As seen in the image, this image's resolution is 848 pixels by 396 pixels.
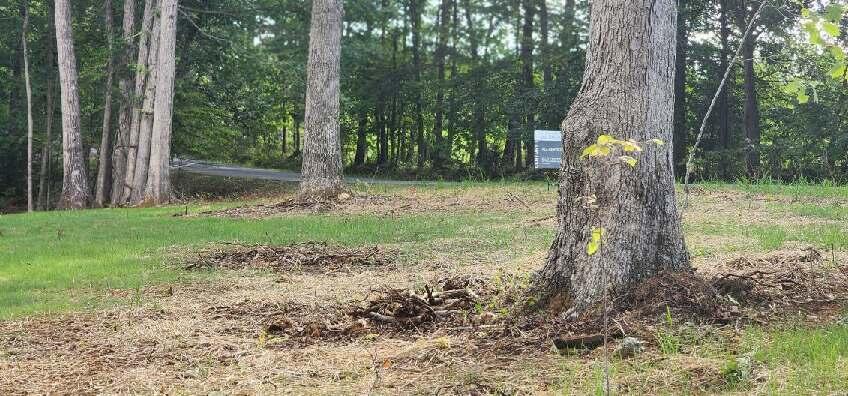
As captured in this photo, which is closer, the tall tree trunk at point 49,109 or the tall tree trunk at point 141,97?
the tall tree trunk at point 141,97

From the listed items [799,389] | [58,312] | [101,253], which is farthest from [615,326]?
[101,253]

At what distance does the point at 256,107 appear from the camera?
1010 inches

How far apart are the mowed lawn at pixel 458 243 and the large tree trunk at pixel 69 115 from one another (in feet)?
18.6

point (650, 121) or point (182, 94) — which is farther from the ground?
point (182, 94)

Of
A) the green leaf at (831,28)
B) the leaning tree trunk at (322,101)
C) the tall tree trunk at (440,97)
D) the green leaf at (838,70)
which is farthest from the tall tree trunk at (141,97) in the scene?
Result: the green leaf at (831,28)

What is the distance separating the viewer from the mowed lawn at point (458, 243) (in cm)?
322

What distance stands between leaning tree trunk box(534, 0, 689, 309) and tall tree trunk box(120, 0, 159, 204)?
1591cm

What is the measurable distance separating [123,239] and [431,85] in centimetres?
2146

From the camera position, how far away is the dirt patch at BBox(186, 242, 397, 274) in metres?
7.20

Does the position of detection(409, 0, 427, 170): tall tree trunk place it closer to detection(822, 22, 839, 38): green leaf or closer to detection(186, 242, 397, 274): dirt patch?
detection(186, 242, 397, 274): dirt patch

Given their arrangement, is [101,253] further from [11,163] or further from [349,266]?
[11,163]

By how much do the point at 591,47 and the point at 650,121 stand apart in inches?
23.1

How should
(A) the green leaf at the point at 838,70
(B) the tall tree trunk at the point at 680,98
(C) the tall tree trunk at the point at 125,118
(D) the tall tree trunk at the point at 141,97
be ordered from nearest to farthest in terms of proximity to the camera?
(A) the green leaf at the point at 838,70
(D) the tall tree trunk at the point at 141,97
(C) the tall tree trunk at the point at 125,118
(B) the tall tree trunk at the point at 680,98

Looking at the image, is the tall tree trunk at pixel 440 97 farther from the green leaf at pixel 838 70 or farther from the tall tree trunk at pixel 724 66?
the green leaf at pixel 838 70
